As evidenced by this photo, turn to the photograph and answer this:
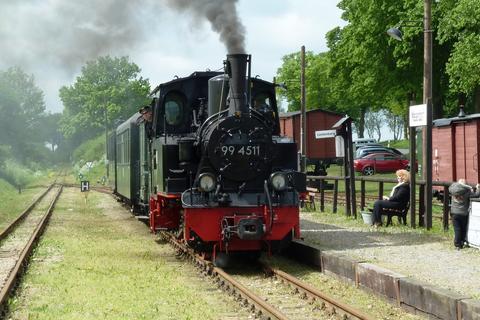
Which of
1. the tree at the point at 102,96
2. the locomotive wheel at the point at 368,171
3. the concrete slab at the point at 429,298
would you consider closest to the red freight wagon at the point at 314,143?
the locomotive wheel at the point at 368,171

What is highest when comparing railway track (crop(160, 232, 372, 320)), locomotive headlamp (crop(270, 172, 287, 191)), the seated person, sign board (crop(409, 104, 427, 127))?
sign board (crop(409, 104, 427, 127))

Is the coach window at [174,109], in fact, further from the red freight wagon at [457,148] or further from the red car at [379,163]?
the red car at [379,163]

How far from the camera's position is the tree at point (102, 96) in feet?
253

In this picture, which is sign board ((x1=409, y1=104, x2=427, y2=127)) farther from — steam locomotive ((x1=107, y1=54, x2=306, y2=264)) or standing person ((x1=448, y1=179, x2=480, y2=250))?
steam locomotive ((x1=107, y1=54, x2=306, y2=264))

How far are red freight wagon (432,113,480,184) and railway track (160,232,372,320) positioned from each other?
1133 centimetres

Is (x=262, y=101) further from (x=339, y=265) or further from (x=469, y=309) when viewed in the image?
(x=469, y=309)

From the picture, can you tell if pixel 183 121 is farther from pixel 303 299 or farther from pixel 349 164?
pixel 349 164

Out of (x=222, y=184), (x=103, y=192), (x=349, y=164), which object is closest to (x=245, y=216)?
(x=222, y=184)

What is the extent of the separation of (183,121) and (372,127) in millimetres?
124451

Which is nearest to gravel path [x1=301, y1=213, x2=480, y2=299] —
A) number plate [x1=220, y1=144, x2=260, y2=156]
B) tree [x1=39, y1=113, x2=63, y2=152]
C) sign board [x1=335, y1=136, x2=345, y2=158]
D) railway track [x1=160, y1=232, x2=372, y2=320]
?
railway track [x1=160, y1=232, x2=372, y2=320]

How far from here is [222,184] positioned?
10.8 meters

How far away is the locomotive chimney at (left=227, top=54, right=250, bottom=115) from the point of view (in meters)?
10.7

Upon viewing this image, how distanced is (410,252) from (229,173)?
297 centimetres

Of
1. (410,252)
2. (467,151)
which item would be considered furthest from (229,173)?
(467,151)
